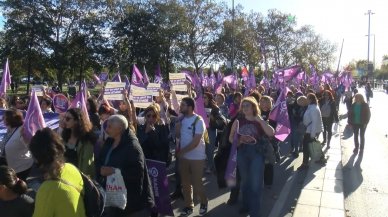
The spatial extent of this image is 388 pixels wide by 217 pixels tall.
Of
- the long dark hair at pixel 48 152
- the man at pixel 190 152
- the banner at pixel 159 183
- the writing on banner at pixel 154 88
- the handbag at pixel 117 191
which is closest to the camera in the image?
the long dark hair at pixel 48 152

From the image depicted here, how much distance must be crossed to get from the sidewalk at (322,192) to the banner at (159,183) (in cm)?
194

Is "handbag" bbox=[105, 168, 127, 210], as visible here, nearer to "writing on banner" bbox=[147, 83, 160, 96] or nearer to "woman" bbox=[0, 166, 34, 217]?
"woman" bbox=[0, 166, 34, 217]

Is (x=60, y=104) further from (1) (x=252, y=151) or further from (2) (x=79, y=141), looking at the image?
(1) (x=252, y=151)

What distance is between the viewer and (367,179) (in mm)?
8625

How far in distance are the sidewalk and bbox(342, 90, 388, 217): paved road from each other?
152 millimetres

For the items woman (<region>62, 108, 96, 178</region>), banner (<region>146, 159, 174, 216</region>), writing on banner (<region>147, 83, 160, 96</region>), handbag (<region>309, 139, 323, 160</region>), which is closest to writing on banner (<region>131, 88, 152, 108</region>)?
writing on banner (<region>147, 83, 160, 96</region>)

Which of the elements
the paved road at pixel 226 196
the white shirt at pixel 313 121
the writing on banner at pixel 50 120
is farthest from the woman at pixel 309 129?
the writing on banner at pixel 50 120

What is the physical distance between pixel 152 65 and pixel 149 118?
34.3m

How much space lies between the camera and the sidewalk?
6.46 m

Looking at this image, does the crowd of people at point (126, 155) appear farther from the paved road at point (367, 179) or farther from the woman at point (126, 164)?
the paved road at point (367, 179)

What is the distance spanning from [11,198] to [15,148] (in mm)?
2376

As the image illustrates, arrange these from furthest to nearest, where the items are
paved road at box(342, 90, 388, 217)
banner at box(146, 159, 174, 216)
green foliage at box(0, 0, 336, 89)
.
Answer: green foliage at box(0, 0, 336, 89), paved road at box(342, 90, 388, 217), banner at box(146, 159, 174, 216)

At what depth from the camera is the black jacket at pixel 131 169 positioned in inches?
170

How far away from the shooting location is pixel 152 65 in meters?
40.2
